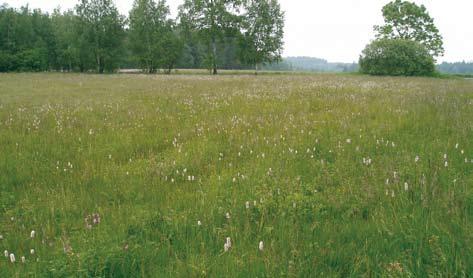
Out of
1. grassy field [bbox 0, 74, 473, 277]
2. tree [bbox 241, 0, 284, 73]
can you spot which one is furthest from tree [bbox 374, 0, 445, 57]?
grassy field [bbox 0, 74, 473, 277]

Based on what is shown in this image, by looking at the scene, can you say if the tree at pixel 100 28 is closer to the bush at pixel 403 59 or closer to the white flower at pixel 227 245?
the bush at pixel 403 59

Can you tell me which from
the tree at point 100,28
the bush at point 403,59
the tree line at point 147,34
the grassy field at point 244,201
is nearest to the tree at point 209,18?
the tree line at point 147,34

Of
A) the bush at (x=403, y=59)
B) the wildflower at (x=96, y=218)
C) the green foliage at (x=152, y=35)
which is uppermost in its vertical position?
the green foliage at (x=152, y=35)

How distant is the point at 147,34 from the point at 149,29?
3.98ft

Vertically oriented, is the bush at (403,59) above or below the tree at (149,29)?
below

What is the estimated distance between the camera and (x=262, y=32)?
6838 centimetres

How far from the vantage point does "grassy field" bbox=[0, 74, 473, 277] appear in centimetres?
281

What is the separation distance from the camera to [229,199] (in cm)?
414

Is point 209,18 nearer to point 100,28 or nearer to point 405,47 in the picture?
point 100,28

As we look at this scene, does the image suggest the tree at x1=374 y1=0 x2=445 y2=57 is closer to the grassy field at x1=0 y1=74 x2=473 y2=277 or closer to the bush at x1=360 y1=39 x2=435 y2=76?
the bush at x1=360 y1=39 x2=435 y2=76

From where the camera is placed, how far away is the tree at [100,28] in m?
67.3

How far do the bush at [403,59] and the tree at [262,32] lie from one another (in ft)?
72.5

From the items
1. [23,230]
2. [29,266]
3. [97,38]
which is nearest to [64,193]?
[23,230]

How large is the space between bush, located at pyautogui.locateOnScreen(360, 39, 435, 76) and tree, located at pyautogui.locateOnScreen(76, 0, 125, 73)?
176ft
